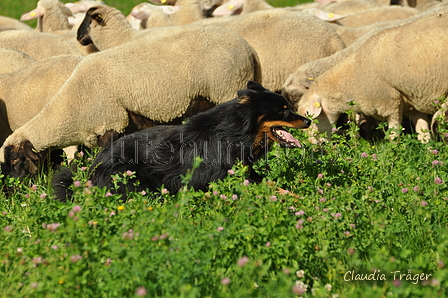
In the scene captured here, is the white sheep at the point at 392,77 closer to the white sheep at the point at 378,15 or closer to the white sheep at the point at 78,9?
the white sheep at the point at 378,15

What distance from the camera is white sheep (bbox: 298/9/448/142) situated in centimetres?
614

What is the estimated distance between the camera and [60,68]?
700cm

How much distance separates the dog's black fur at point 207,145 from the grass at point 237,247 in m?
0.57

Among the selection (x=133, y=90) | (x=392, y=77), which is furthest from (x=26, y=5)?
(x=392, y=77)

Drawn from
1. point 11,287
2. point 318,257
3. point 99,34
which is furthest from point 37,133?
point 318,257

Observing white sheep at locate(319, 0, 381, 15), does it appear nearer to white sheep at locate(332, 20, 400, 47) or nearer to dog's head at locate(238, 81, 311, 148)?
white sheep at locate(332, 20, 400, 47)

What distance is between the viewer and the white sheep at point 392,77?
20.2 feet

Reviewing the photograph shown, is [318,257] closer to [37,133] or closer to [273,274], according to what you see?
[273,274]

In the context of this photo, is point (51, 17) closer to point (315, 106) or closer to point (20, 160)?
point (20, 160)

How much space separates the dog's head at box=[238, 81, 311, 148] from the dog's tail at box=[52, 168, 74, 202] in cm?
150

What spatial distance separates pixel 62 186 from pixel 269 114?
5.59ft

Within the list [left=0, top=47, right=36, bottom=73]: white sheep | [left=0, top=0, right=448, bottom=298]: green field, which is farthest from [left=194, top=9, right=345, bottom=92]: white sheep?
[left=0, top=0, right=448, bottom=298]: green field

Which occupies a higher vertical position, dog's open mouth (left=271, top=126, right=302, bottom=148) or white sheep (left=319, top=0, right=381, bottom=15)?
dog's open mouth (left=271, top=126, right=302, bottom=148)

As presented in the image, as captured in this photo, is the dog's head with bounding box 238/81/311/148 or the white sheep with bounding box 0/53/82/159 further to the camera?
the white sheep with bounding box 0/53/82/159
